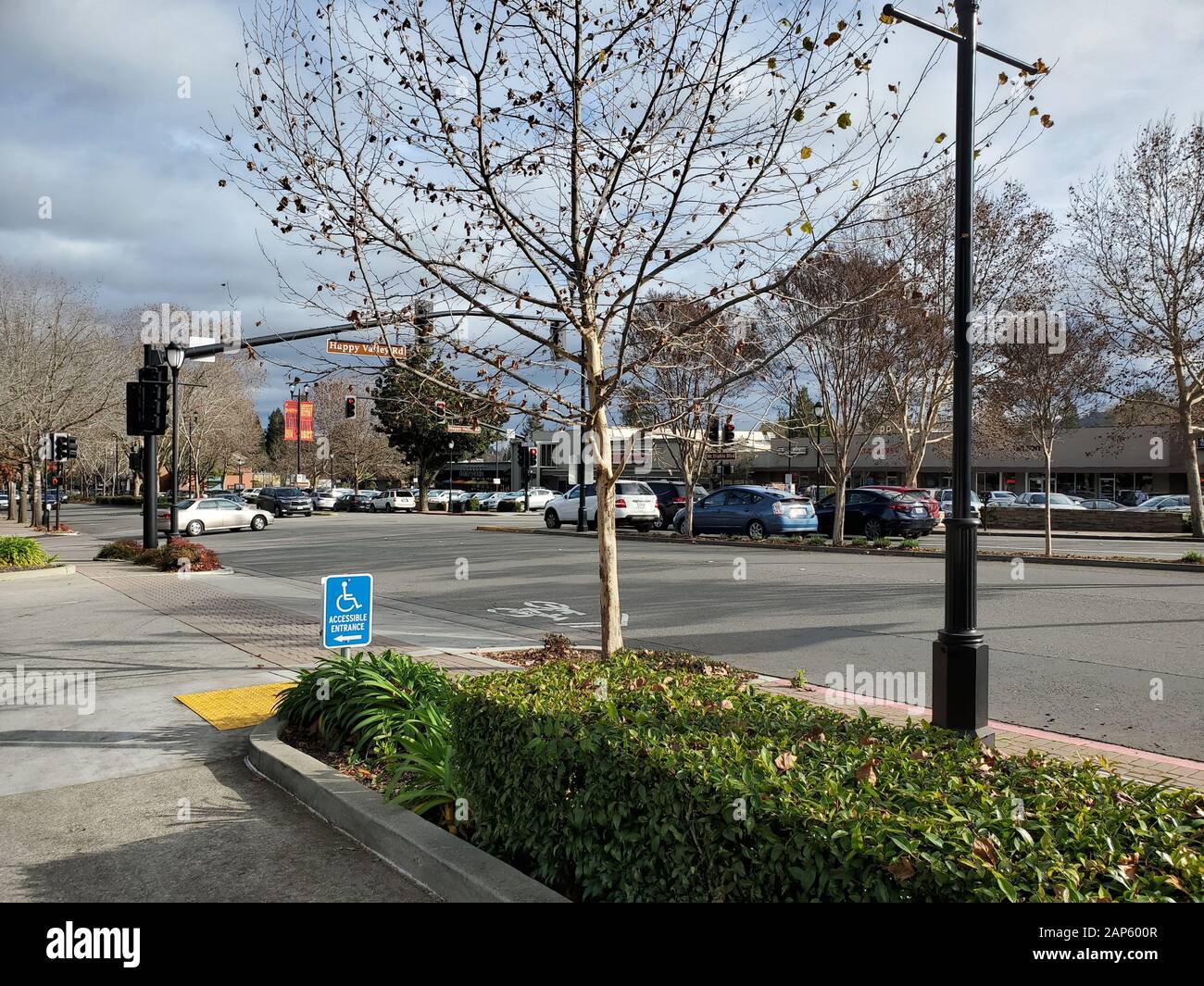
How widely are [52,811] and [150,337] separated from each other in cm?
2014

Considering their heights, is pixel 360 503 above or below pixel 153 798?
above

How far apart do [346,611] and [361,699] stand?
1.04 metres

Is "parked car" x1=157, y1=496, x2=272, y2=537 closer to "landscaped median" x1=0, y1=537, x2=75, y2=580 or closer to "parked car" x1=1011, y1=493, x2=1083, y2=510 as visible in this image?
"landscaped median" x1=0, y1=537, x2=75, y2=580

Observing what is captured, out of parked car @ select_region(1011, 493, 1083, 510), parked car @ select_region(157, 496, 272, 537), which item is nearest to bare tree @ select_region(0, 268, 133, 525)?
parked car @ select_region(157, 496, 272, 537)

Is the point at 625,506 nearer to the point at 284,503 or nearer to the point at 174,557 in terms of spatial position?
the point at 174,557

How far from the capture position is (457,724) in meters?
4.33

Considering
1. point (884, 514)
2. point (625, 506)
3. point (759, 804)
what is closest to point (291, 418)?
point (625, 506)

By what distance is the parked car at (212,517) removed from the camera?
114 ft

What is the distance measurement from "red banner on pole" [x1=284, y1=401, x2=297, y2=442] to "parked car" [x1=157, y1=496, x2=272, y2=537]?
90.2ft

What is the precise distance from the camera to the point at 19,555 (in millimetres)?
17922

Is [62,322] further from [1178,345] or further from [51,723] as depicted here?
[1178,345]

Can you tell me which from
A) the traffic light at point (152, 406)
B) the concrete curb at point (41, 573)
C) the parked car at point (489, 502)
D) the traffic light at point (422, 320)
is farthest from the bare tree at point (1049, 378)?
the parked car at point (489, 502)

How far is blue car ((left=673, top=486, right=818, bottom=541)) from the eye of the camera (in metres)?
26.5

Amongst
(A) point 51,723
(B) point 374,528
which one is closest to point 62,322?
(B) point 374,528
